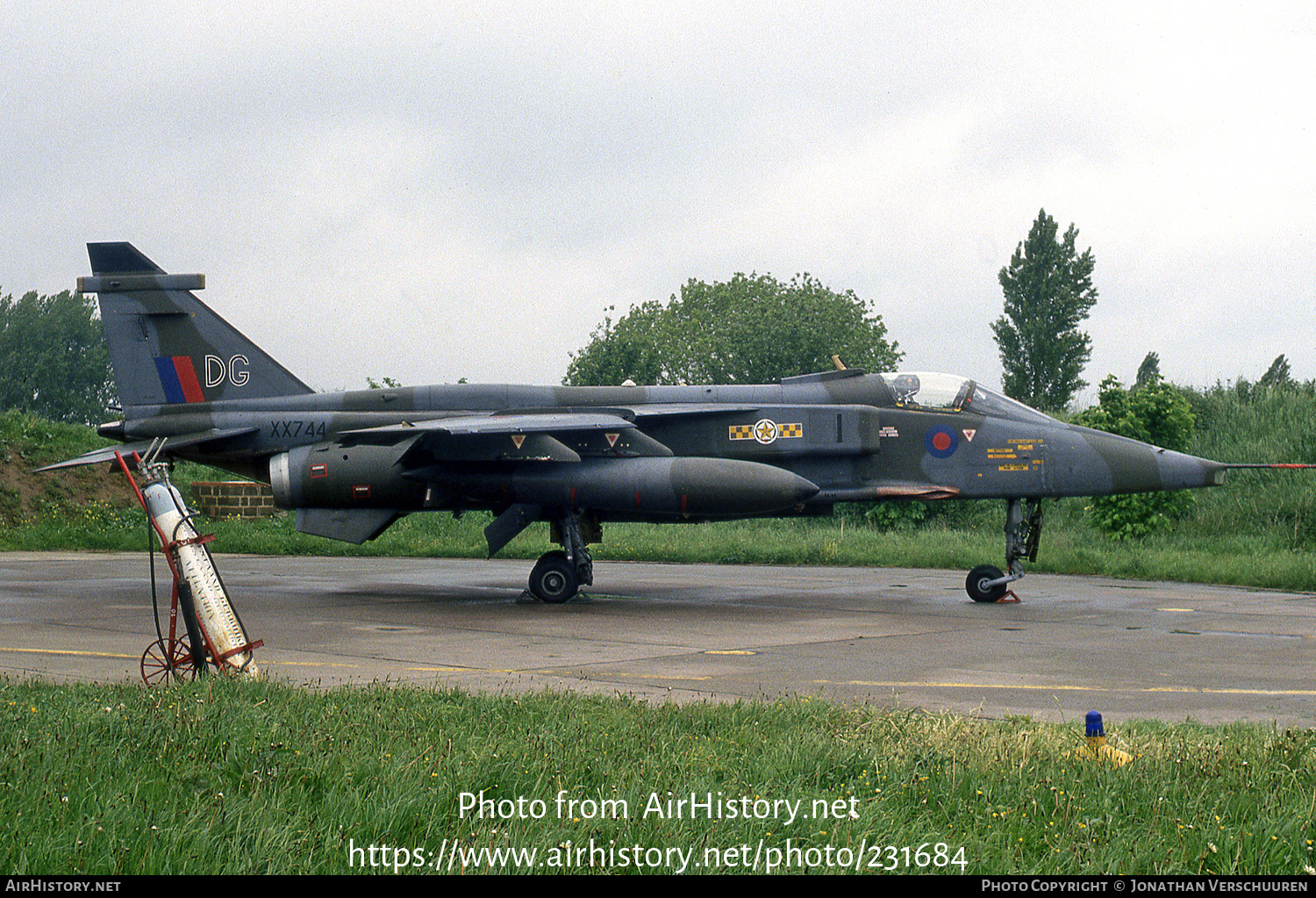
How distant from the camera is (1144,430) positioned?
2114 centimetres

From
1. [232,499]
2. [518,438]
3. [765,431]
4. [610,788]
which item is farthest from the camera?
[232,499]

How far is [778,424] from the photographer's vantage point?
14.8 m

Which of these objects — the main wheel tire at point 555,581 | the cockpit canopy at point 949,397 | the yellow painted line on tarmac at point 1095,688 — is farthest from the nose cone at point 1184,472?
the main wheel tire at point 555,581

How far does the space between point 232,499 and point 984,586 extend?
868 inches

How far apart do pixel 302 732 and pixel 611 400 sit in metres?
10.3

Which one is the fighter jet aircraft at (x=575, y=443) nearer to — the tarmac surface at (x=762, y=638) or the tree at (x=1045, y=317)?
the tarmac surface at (x=762, y=638)

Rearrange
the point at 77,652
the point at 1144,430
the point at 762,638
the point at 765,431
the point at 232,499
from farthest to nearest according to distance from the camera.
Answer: the point at 232,499 < the point at 1144,430 < the point at 765,431 < the point at 762,638 < the point at 77,652

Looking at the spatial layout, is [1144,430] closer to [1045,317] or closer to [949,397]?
[949,397]

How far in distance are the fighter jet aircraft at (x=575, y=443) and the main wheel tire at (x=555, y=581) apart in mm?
22

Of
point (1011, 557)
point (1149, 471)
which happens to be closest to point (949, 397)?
point (1011, 557)

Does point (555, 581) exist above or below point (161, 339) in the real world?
below

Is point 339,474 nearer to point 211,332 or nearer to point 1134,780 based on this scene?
point 211,332

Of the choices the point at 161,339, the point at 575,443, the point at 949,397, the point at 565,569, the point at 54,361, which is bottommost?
the point at 565,569

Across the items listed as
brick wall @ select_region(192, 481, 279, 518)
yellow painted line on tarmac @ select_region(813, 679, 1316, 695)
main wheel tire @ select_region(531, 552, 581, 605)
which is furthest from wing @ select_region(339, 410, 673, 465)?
brick wall @ select_region(192, 481, 279, 518)
